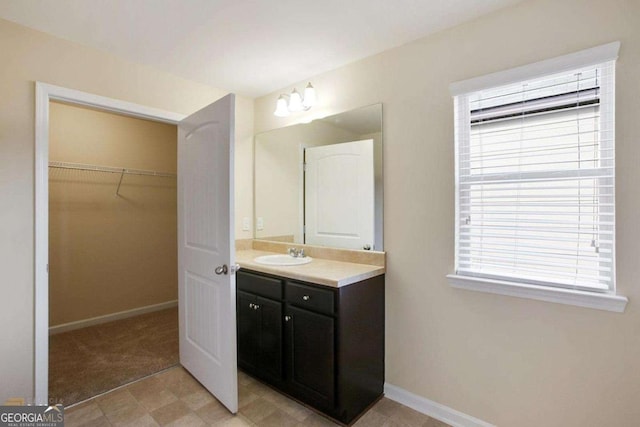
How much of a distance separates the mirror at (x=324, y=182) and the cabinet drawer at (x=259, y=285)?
1.94ft

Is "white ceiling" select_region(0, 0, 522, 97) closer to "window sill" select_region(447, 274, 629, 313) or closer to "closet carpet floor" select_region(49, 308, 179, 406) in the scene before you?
"window sill" select_region(447, 274, 629, 313)

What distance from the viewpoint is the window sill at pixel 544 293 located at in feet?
4.70

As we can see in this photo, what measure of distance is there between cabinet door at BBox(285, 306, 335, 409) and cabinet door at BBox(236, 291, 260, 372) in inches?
13.6

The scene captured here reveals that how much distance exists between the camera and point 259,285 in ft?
7.37

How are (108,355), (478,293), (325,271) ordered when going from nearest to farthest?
(478,293) < (325,271) < (108,355)

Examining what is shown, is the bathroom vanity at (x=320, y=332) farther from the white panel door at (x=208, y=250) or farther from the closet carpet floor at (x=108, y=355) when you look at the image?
the closet carpet floor at (x=108, y=355)

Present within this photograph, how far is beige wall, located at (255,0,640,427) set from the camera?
143 centimetres

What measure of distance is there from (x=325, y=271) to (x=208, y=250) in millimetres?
798

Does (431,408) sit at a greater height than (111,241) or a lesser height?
lesser

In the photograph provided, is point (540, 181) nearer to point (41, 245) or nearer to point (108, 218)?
point (41, 245)

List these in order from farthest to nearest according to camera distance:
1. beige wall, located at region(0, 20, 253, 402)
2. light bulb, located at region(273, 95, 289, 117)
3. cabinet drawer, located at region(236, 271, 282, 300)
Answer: light bulb, located at region(273, 95, 289, 117) → cabinet drawer, located at region(236, 271, 282, 300) → beige wall, located at region(0, 20, 253, 402)

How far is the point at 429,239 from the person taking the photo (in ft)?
6.52

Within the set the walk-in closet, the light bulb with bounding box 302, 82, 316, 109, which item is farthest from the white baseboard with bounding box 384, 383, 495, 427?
the light bulb with bounding box 302, 82, 316, 109

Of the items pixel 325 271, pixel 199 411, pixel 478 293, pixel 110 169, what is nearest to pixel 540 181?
pixel 478 293
